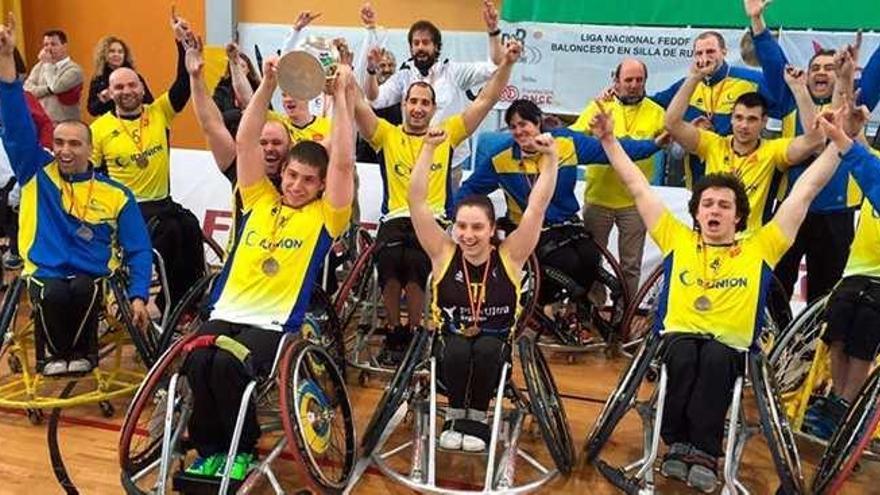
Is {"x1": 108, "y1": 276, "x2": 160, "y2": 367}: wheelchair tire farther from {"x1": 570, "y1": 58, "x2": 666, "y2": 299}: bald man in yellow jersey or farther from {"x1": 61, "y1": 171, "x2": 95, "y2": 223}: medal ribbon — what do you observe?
{"x1": 570, "y1": 58, "x2": 666, "y2": 299}: bald man in yellow jersey

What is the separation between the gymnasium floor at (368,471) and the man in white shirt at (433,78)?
69.2 inches

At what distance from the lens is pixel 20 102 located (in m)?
3.08

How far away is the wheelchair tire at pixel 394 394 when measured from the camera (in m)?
2.78

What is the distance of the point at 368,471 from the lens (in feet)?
9.63

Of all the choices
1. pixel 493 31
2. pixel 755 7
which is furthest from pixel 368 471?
pixel 755 7

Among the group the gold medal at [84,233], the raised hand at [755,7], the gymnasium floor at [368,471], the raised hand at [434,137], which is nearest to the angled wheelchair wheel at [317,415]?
the gymnasium floor at [368,471]

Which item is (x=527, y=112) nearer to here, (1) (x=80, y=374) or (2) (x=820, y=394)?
(2) (x=820, y=394)

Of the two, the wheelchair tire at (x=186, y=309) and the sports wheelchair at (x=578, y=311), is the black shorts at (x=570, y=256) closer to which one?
the sports wheelchair at (x=578, y=311)

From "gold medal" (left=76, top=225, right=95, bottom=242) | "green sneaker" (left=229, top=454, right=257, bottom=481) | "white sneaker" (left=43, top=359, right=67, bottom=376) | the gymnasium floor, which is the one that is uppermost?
"gold medal" (left=76, top=225, right=95, bottom=242)

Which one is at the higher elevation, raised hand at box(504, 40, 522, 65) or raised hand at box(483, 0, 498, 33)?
raised hand at box(483, 0, 498, 33)

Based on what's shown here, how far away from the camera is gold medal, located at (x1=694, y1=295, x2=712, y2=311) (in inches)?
111

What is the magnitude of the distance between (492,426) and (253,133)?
A: 4.17ft

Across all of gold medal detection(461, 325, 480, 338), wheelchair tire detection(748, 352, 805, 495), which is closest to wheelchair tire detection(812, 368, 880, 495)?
wheelchair tire detection(748, 352, 805, 495)

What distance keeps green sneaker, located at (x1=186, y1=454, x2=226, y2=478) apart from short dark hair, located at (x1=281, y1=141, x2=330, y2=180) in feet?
3.19
